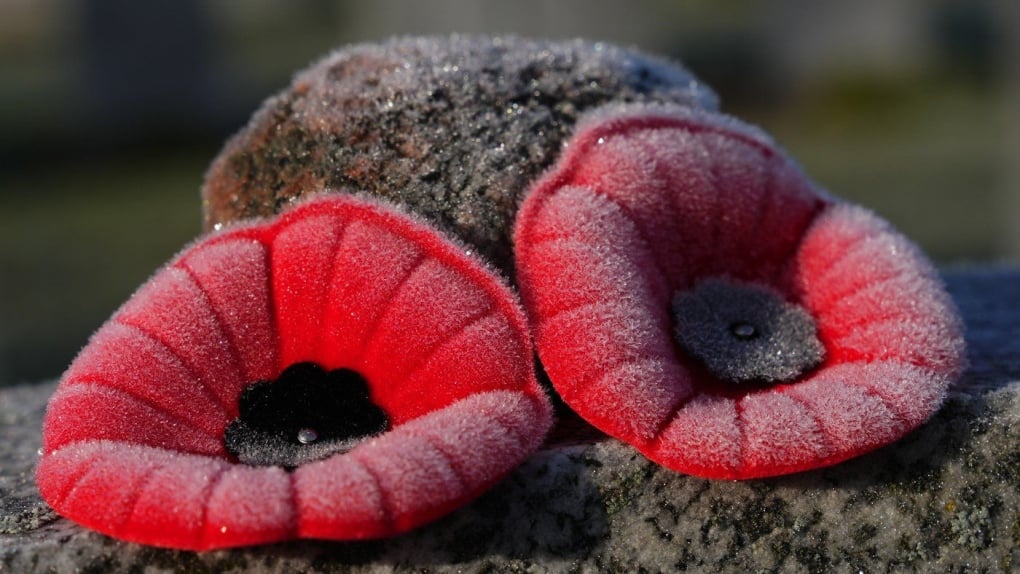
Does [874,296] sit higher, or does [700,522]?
[874,296]

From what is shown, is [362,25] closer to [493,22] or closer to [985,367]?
[493,22]

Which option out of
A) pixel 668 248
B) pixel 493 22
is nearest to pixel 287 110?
pixel 668 248

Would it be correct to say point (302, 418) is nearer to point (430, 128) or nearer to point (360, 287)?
point (360, 287)

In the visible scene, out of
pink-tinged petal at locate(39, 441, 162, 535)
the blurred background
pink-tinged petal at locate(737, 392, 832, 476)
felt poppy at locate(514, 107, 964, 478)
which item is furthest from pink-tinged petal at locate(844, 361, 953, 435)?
the blurred background

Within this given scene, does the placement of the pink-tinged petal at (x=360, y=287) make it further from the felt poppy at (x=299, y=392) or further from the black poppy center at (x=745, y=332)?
the black poppy center at (x=745, y=332)

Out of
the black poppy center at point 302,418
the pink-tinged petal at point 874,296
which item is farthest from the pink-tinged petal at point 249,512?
the pink-tinged petal at point 874,296

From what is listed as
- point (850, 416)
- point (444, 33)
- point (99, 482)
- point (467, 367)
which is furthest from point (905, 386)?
point (444, 33)
